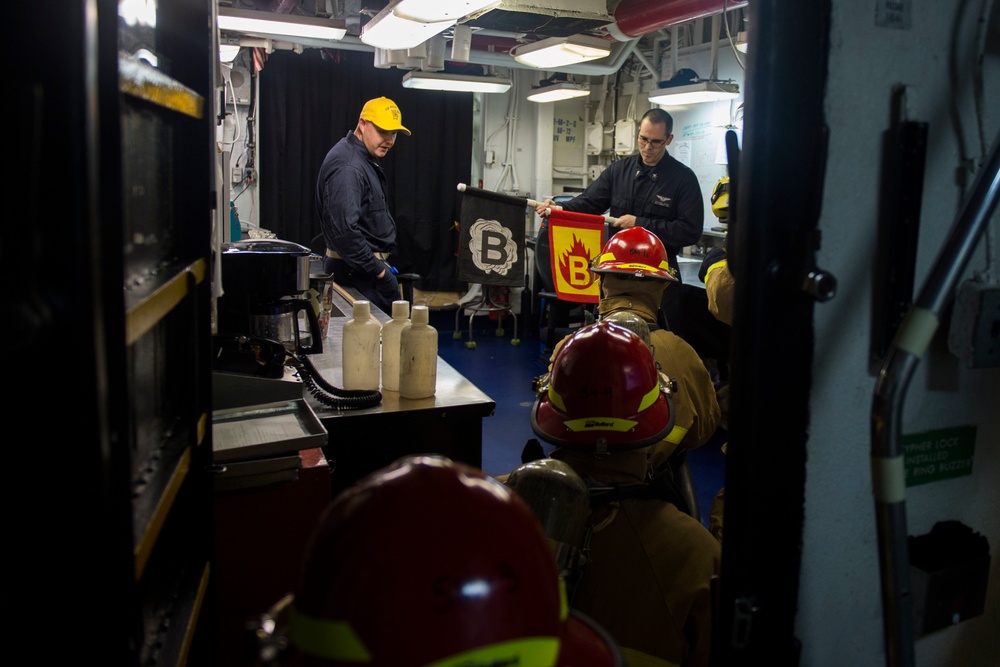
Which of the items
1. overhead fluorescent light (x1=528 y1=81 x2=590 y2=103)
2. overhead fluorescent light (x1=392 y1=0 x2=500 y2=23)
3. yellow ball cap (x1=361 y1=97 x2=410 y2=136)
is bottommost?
yellow ball cap (x1=361 y1=97 x2=410 y2=136)

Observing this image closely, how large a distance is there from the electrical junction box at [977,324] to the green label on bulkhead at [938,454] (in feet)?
0.49

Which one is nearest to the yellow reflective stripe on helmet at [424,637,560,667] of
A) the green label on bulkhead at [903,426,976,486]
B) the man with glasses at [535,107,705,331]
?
the green label on bulkhead at [903,426,976,486]

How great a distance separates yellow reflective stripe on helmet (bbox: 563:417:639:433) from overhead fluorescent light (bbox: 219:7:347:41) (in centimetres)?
414

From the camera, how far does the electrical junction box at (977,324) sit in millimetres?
1278

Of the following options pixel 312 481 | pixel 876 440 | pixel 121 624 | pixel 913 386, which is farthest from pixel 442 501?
pixel 312 481

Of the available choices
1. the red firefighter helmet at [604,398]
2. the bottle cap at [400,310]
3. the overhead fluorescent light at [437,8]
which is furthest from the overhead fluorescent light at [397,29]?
the red firefighter helmet at [604,398]

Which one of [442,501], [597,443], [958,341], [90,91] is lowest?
[597,443]

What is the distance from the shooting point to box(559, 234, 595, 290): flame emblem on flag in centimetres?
523

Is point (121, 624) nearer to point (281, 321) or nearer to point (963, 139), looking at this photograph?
point (963, 139)

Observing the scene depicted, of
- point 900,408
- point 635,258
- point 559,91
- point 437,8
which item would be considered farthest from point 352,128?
point 900,408

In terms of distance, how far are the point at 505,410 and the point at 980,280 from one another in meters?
4.42

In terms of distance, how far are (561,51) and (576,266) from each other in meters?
1.47

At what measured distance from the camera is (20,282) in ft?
2.14

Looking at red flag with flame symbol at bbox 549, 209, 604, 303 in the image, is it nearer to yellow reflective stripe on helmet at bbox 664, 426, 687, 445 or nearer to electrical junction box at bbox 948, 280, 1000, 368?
Answer: yellow reflective stripe on helmet at bbox 664, 426, 687, 445
